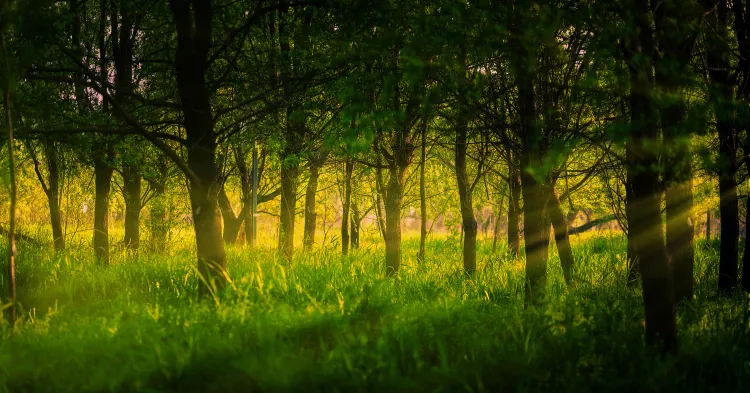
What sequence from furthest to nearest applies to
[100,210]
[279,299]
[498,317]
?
[100,210]
[279,299]
[498,317]

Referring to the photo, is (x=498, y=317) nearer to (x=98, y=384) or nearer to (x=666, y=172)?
(x=666, y=172)

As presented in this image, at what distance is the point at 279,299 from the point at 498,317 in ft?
7.87

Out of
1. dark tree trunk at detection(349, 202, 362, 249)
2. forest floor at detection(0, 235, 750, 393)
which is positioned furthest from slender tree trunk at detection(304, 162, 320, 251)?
forest floor at detection(0, 235, 750, 393)

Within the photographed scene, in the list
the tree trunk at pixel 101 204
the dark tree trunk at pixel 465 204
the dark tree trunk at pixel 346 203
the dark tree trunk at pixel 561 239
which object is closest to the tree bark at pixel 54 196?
the tree trunk at pixel 101 204

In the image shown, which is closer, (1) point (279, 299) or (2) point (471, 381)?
(2) point (471, 381)

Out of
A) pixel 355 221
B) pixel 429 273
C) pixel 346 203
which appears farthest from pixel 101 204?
pixel 355 221

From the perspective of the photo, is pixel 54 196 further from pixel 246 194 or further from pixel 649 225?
pixel 649 225

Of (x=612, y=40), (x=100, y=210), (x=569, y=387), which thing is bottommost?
(x=569, y=387)

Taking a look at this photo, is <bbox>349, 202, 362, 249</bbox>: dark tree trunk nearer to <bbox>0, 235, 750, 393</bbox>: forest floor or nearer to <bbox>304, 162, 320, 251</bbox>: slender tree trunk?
<bbox>304, 162, 320, 251</bbox>: slender tree trunk

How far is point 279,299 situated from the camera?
245 inches

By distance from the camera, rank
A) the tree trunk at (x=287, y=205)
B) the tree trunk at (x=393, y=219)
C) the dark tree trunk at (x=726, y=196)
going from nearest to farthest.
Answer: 1. the dark tree trunk at (x=726, y=196)
2. the tree trunk at (x=393, y=219)
3. the tree trunk at (x=287, y=205)

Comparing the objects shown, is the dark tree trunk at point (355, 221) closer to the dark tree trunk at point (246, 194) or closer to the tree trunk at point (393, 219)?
the dark tree trunk at point (246, 194)

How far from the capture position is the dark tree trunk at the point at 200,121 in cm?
621

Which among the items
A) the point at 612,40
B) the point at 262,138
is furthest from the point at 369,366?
the point at 262,138
